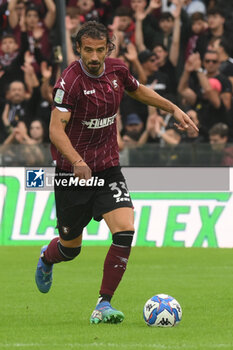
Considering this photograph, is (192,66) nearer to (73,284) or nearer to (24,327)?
(73,284)

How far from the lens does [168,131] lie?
629 inches

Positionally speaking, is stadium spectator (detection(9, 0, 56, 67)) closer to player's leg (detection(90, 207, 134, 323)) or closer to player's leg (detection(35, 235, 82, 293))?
player's leg (detection(35, 235, 82, 293))

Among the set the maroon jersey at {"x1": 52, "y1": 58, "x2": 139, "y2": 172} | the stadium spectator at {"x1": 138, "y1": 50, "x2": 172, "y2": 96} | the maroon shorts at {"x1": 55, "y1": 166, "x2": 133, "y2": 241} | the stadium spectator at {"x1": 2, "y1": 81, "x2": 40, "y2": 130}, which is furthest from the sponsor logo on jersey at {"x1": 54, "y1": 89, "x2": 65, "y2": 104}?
the stadium spectator at {"x1": 2, "y1": 81, "x2": 40, "y2": 130}

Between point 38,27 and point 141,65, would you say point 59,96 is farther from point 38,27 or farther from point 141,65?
point 38,27

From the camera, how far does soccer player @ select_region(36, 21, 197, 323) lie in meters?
7.52

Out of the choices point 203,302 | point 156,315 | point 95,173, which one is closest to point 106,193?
point 95,173

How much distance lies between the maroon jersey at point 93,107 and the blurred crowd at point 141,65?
22.9 feet

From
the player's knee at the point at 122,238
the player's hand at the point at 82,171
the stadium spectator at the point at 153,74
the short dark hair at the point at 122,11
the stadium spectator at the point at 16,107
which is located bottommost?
the stadium spectator at the point at 16,107

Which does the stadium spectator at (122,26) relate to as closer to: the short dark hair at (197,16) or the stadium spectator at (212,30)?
the short dark hair at (197,16)

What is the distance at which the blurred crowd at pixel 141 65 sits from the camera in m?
16.0

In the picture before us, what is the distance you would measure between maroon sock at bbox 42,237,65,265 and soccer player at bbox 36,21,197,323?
386 millimetres

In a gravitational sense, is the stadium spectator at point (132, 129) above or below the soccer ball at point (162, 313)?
below

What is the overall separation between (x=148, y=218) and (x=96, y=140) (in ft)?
24.6

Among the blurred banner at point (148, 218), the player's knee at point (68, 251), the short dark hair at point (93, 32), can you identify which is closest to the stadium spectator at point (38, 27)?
the blurred banner at point (148, 218)
